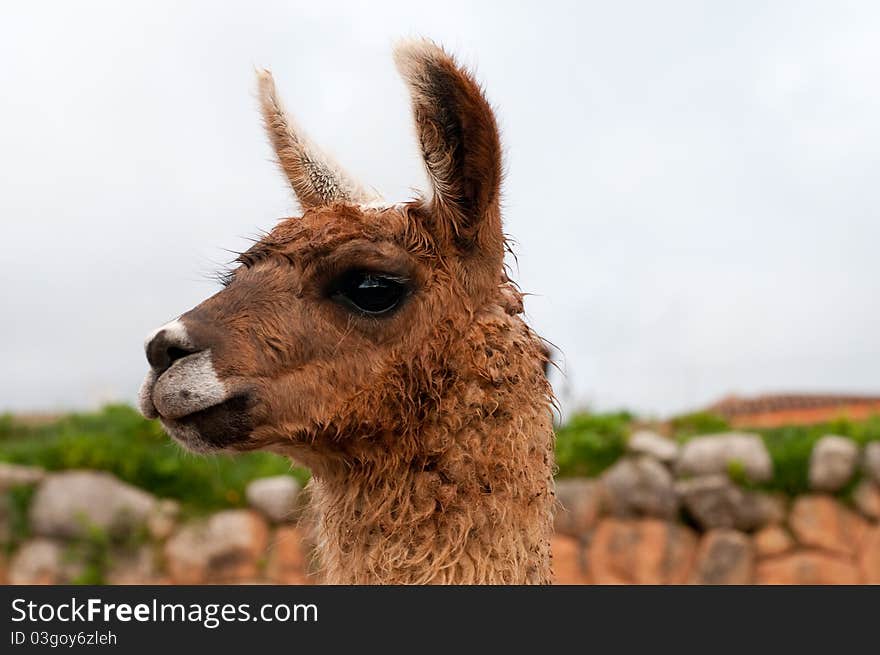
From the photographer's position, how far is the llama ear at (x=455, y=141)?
2402mm

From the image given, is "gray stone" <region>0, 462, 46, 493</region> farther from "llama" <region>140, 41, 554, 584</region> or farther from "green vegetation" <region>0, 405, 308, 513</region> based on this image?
"llama" <region>140, 41, 554, 584</region>

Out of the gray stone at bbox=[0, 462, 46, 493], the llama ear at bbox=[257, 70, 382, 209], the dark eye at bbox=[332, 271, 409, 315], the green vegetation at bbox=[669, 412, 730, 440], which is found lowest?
the dark eye at bbox=[332, 271, 409, 315]

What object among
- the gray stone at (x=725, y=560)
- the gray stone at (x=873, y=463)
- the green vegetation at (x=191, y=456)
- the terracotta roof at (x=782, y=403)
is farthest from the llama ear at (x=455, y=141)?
the terracotta roof at (x=782, y=403)

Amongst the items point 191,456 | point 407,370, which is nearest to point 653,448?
point 191,456

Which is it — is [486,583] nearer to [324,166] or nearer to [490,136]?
[490,136]

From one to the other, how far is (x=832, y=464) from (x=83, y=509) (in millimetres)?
6383

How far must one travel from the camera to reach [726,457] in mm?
8242

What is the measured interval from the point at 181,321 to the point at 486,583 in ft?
3.48

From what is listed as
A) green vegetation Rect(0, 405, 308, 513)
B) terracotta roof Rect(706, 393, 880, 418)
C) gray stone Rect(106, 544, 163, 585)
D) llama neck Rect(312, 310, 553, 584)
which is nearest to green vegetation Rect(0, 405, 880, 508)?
green vegetation Rect(0, 405, 308, 513)

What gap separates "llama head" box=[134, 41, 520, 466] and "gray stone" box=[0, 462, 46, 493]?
599 cm

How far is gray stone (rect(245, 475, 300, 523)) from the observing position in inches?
308

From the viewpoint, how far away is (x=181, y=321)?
234 centimetres

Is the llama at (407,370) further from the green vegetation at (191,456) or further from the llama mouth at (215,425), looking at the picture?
the green vegetation at (191,456)

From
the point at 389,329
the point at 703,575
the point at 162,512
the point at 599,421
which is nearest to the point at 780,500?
the point at 703,575
